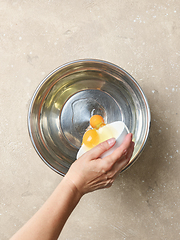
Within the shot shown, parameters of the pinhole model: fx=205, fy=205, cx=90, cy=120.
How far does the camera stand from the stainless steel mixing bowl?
2.57ft

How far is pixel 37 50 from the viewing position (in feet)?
2.89

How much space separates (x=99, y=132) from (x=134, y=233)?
0.47 metres

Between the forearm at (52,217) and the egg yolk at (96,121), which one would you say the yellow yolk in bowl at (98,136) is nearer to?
the egg yolk at (96,121)

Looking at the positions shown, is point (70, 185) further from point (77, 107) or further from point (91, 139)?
point (77, 107)

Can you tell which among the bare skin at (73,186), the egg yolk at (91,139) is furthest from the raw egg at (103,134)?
the bare skin at (73,186)

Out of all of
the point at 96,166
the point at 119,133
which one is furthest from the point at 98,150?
the point at 119,133

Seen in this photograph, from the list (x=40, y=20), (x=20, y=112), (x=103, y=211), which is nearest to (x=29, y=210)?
(x=103, y=211)

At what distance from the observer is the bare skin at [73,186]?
1.76 ft

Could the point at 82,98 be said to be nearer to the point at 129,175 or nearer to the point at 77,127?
the point at 77,127

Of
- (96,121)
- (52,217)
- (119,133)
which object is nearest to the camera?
(52,217)

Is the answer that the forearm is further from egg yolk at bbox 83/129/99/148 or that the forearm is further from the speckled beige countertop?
the speckled beige countertop

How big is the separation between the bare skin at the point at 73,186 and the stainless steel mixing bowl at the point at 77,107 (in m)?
0.18

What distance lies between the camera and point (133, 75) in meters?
0.86

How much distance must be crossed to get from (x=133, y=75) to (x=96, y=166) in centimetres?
45
